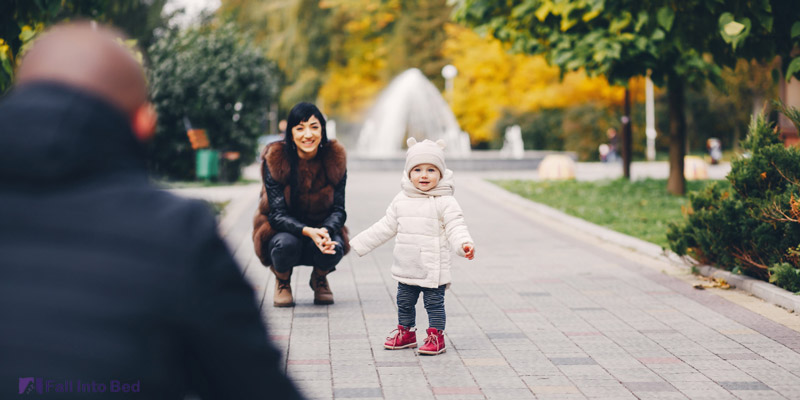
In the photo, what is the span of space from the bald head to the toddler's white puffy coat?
4.08 metres

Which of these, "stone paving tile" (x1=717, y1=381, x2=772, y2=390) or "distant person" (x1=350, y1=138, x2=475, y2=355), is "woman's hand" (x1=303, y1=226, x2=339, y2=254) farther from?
"stone paving tile" (x1=717, y1=381, x2=772, y2=390)

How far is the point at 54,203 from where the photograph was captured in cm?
168

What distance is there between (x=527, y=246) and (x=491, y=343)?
211 inches

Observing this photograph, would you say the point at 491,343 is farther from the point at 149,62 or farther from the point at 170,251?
the point at 149,62

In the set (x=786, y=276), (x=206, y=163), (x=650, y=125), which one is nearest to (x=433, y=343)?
(x=786, y=276)

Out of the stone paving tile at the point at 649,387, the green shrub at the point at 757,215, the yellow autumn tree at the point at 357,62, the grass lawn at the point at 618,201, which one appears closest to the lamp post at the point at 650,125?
the yellow autumn tree at the point at 357,62

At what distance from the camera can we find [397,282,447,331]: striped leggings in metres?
5.89

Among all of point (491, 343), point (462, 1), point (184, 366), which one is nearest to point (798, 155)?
point (491, 343)

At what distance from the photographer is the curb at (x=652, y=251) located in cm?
736

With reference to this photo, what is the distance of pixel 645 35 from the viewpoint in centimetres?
1355

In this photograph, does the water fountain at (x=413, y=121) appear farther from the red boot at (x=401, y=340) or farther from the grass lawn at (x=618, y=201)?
the red boot at (x=401, y=340)

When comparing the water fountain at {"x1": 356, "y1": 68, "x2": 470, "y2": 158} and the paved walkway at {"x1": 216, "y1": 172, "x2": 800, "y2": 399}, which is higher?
the water fountain at {"x1": 356, "y1": 68, "x2": 470, "y2": 158}

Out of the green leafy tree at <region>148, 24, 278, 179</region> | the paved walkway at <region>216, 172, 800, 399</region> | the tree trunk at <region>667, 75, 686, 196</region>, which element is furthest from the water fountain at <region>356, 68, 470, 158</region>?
the paved walkway at <region>216, 172, 800, 399</region>

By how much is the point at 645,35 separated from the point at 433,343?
29.1 feet
